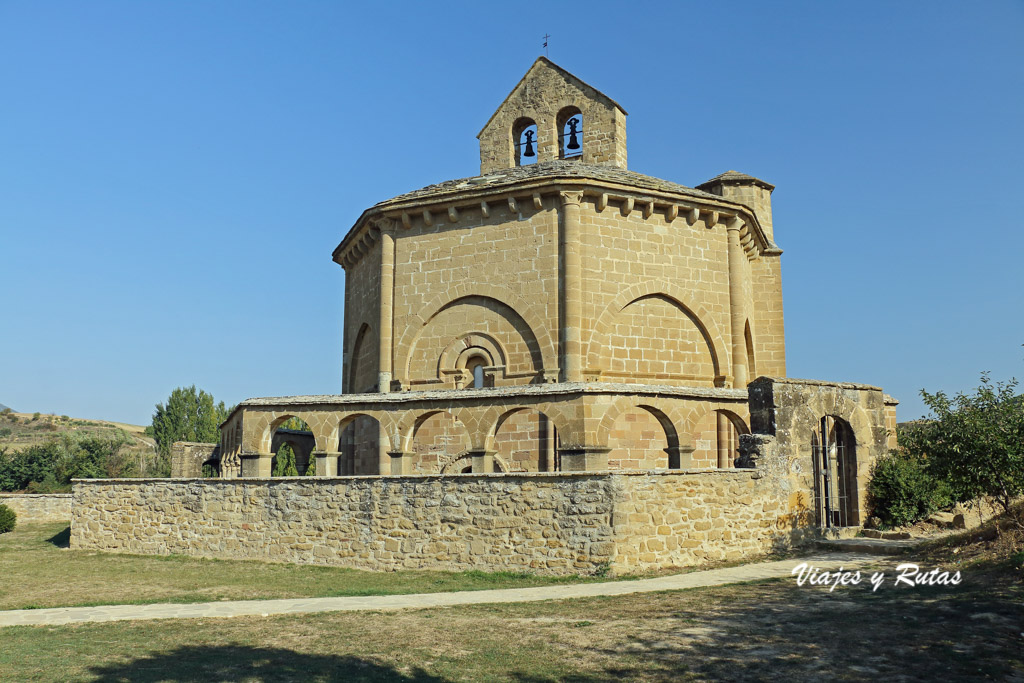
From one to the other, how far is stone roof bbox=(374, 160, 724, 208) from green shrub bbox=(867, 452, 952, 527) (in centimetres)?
839

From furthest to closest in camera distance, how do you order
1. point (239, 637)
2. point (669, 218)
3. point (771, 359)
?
point (771, 359)
point (669, 218)
point (239, 637)

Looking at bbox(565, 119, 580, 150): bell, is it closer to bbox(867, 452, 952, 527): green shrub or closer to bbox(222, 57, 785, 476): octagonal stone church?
bbox(222, 57, 785, 476): octagonal stone church

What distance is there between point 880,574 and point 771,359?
41.7 ft

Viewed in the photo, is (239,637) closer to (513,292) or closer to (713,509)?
(713,509)

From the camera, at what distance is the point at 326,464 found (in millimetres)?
16484

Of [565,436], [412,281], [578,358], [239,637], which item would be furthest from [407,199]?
[239,637]

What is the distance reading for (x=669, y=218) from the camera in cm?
1989

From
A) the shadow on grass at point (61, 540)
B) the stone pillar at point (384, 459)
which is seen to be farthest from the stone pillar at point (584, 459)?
the shadow on grass at point (61, 540)

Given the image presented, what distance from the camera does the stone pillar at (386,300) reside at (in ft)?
65.5

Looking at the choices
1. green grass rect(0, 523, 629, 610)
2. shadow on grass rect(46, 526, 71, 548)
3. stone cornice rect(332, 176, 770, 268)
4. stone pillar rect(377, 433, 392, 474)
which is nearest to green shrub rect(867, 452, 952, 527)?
green grass rect(0, 523, 629, 610)

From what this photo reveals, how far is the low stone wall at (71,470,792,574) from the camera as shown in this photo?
39.9ft

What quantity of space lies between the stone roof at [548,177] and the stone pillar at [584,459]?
7.11 m

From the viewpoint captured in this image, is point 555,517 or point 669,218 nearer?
point 555,517

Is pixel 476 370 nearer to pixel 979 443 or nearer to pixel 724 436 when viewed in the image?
pixel 724 436
